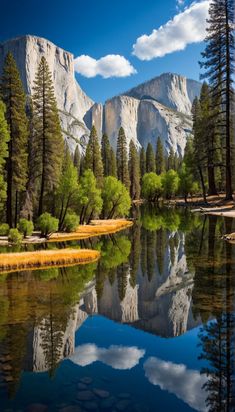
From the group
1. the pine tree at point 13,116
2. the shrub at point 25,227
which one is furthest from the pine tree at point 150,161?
the shrub at point 25,227

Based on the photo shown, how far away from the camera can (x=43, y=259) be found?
23.3 meters

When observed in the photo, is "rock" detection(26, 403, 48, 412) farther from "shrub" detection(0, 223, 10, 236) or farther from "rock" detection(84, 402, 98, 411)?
"shrub" detection(0, 223, 10, 236)

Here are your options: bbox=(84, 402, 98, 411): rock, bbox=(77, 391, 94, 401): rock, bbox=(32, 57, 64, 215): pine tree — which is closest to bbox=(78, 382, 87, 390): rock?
bbox=(77, 391, 94, 401): rock

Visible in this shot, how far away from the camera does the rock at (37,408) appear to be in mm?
7802

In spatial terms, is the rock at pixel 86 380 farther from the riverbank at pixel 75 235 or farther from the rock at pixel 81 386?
the riverbank at pixel 75 235

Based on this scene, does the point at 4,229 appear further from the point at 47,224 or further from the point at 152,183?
the point at 152,183

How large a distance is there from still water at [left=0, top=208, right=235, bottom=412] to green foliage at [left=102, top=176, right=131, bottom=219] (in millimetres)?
32156

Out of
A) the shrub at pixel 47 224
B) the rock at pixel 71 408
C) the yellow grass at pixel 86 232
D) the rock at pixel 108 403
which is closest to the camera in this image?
the rock at pixel 71 408

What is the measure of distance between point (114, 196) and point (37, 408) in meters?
47.5

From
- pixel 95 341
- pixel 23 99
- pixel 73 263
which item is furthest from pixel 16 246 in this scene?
pixel 95 341

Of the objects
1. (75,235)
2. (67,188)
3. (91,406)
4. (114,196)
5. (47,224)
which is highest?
(67,188)

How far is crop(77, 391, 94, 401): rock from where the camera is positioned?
834 cm

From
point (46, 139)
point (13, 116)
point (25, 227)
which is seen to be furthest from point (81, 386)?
point (46, 139)

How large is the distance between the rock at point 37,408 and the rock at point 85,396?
793 mm
